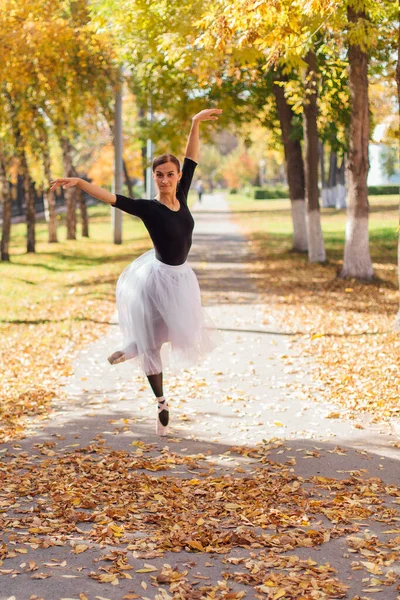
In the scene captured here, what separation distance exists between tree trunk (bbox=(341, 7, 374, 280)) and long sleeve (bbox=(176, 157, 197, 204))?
8.07m

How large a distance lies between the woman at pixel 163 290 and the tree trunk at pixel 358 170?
8.66 meters

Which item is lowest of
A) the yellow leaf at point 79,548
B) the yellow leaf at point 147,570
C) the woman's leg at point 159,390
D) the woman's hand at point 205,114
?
the yellow leaf at point 147,570

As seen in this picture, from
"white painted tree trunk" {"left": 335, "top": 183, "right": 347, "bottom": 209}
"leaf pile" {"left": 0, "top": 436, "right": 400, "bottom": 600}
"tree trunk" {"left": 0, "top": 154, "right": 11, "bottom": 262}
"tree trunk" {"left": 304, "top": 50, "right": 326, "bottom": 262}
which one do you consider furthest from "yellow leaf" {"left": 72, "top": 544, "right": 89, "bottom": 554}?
"white painted tree trunk" {"left": 335, "top": 183, "right": 347, "bottom": 209}

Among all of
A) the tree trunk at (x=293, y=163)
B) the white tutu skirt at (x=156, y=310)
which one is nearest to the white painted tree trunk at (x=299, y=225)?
the tree trunk at (x=293, y=163)

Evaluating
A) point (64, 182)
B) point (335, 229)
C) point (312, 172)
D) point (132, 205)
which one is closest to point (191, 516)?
point (132, 205)

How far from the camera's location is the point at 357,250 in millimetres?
17328

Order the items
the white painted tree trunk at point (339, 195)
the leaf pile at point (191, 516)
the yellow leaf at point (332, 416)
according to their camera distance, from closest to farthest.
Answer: the leaf pile at point (191, 516), the yellow leaf at point (332, 416), the white painted tree trunk at point (339, 195)

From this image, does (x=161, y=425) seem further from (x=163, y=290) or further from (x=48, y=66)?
(x=48, y=66)

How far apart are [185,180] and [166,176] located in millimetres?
494

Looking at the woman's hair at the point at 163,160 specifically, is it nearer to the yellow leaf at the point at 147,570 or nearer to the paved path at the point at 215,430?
the paved path at the point at 215,430

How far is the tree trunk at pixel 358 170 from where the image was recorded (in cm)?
1555

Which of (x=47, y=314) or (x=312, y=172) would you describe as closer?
(x=47, y=314)

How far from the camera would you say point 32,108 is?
76.2ft

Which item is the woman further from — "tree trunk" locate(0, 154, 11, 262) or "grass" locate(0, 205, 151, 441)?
"tree trunk" locate(0, 154, 11, 262)
